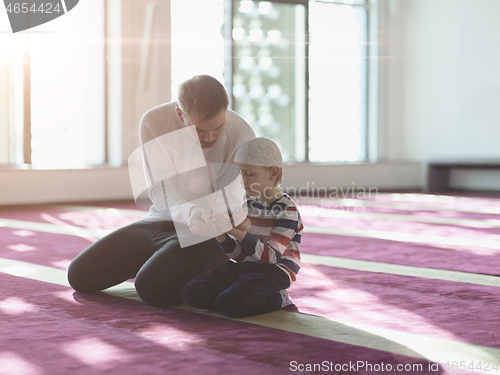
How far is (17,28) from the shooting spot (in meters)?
5.73

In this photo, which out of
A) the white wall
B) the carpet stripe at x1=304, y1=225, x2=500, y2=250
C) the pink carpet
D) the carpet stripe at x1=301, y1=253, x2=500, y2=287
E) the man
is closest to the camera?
the pink carpet

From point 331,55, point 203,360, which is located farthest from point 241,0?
point 203,360

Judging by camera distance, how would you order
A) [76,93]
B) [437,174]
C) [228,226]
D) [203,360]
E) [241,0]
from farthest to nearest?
1. [437,174]
2. [241,0]
3. [76,93]
4. [228,226]
5. [203,360]

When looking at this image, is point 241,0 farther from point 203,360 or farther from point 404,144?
point 203,360

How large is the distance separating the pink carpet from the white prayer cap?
1.42ft

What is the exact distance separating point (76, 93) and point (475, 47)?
169 inches

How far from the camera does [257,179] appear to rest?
177 centimetres

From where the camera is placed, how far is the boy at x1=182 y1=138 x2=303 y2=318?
1.73 meters

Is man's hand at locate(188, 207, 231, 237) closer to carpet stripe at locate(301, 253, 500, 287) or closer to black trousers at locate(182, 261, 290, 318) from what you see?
black trousers at locate(182, 261, 290, 318)

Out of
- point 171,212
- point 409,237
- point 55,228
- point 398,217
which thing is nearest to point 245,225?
point 171,212

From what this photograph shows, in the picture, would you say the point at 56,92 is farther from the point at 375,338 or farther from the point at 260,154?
the point at 375,338

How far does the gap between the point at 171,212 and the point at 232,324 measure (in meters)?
0.42

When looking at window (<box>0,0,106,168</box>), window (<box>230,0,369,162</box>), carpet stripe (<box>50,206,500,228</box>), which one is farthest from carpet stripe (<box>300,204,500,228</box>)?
window (<box>0,0,106,168</box>)

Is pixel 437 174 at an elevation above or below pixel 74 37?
below
